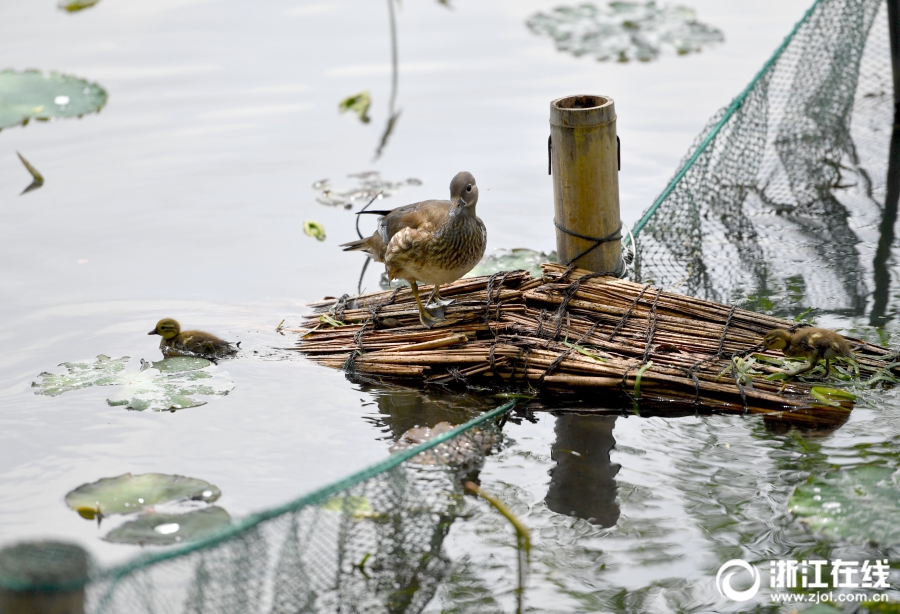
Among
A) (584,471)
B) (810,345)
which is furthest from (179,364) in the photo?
(810,345)

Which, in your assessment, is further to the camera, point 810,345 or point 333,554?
point 810,345

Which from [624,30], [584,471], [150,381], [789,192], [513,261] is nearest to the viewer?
[584,471]

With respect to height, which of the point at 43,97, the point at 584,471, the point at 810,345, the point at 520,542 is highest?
the point at 43,97

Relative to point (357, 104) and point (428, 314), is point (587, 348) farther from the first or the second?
point (357, 104)

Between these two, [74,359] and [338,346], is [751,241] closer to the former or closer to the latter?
[338,346]

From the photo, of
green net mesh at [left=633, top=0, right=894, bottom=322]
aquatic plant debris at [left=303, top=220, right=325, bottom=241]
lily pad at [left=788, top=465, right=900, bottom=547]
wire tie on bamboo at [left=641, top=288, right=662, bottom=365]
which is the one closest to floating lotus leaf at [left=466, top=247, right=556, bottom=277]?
green net mesh at [left=633, top=0, right=894, bottom=322]

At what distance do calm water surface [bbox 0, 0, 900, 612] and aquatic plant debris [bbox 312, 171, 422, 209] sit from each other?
0.11 metres

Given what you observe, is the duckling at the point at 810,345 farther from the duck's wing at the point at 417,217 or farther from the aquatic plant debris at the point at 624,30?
the aquatic plant debris at the point at 624,30

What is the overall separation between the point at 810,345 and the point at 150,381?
3402 mm

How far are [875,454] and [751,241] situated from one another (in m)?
2.70

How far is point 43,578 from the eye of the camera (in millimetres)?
2193

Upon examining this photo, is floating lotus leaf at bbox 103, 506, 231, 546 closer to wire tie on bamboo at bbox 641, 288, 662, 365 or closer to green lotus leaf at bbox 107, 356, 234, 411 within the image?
green lotus leaf at bbox 107, 356, 234, 411

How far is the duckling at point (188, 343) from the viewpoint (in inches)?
213

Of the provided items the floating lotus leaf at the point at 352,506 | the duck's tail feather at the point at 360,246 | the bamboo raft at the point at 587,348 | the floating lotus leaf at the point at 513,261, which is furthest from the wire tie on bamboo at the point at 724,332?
the floating lotus leaf at the point at 352,506
